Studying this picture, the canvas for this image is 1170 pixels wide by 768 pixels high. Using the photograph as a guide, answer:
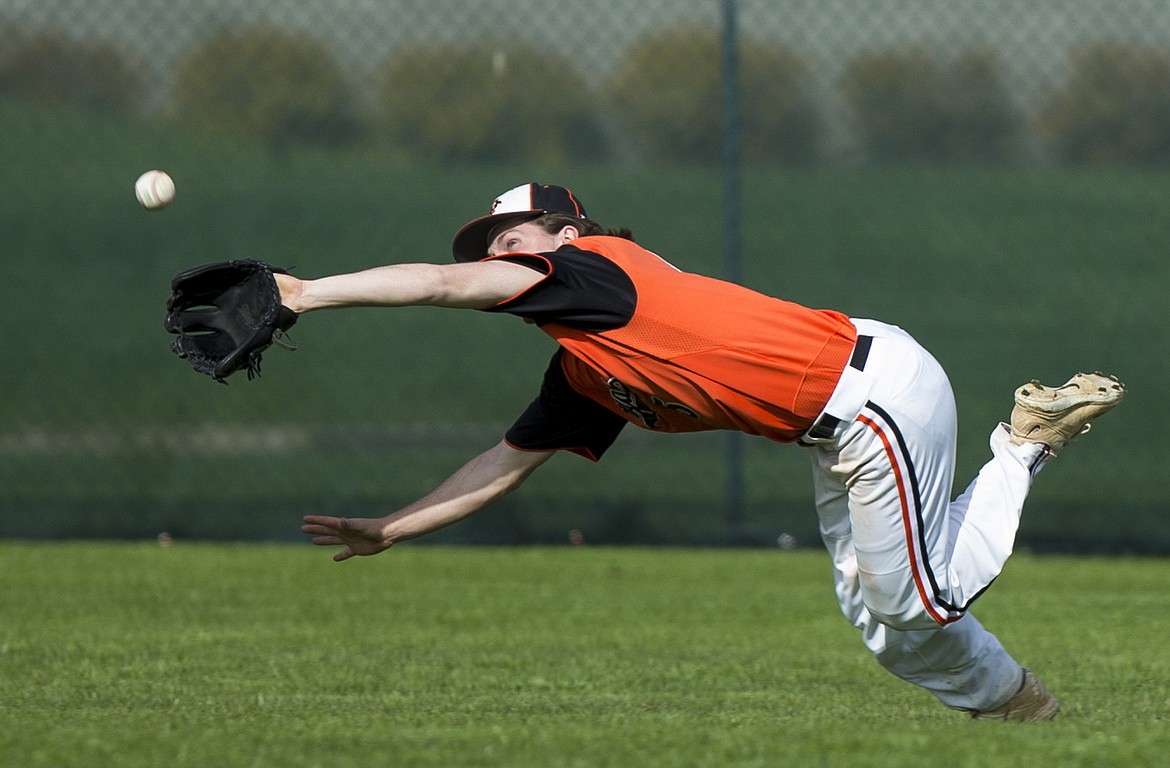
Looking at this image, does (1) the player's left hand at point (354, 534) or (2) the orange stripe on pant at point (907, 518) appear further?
(1) the player's left hand at point (354, 534)

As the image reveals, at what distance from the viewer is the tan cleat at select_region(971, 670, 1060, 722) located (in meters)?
4.91

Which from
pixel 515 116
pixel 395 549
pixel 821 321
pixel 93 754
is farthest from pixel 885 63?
pixel 93 754

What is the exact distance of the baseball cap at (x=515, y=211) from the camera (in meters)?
5.00

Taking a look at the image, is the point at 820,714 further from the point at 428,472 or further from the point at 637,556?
the point at 428,472

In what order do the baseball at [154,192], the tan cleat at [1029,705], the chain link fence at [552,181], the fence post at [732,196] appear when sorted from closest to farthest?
the tan cleat at [1029,705] → the baseball at [154,192] → the fence post at [732,196] → the chain link fence at [552,181]

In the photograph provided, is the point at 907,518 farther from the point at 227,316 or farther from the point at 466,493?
the point at 227,316

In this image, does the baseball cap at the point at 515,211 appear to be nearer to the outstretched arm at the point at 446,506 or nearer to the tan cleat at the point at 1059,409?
the outstretched arm at the point at 446,506

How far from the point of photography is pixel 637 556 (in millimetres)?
9094

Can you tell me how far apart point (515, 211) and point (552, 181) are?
5545 mm

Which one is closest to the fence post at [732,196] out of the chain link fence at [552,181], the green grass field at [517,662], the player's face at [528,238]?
the chain link fence at [552,181]

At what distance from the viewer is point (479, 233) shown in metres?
5.07

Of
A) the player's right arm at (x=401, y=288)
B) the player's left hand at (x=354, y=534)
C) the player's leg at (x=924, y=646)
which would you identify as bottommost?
the player's leg at (x=924, y=646)

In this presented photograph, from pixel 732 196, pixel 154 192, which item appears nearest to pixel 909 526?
pixel 154 192

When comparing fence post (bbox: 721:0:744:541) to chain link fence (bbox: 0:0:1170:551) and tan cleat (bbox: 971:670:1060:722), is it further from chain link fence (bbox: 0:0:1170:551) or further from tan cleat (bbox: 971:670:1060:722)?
tan cleat (bbox: 971:670:1060:722)
